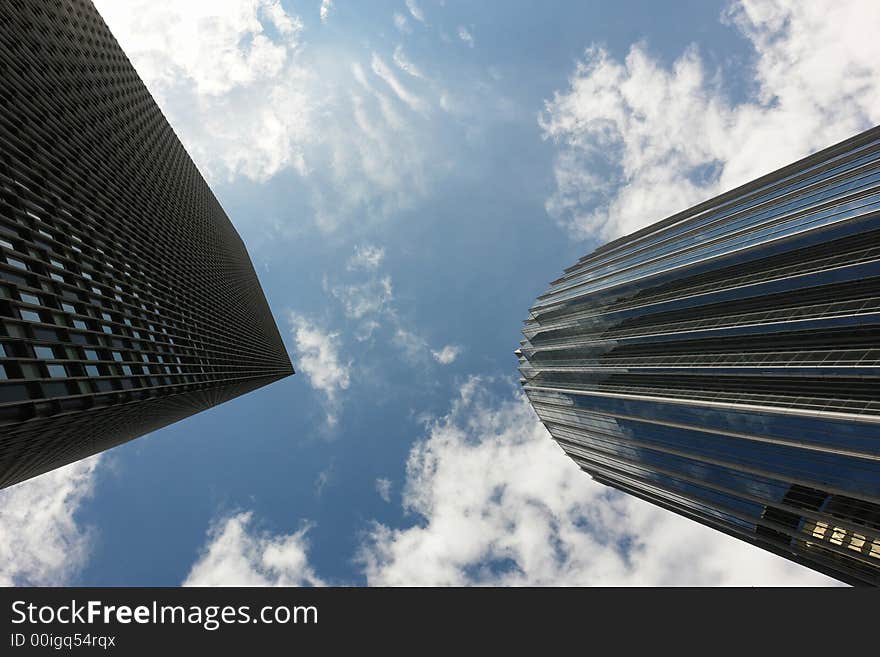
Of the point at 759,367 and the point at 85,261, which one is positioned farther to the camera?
the point at 759,367

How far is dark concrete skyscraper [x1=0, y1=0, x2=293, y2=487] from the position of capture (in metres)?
23.3

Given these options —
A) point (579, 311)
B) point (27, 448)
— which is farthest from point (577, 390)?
point (27, 448)

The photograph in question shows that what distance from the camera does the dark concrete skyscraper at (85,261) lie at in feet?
76.4

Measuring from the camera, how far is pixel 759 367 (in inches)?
2530

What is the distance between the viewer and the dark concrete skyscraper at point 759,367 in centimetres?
5153

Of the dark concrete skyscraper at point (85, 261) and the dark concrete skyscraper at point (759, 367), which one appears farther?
the dark concrete skyscraper at point (759, 367)

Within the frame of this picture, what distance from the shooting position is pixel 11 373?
19.9m

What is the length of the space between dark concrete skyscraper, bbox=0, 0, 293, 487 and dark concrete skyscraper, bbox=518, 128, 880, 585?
75.8 meters

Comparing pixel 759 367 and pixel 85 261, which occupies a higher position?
pixel 85 261

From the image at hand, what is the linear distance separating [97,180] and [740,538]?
11139 centimetres

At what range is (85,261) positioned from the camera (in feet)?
106

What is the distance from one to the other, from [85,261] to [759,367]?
291ft

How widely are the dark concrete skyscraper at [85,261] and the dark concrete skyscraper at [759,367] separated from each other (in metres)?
75.8
